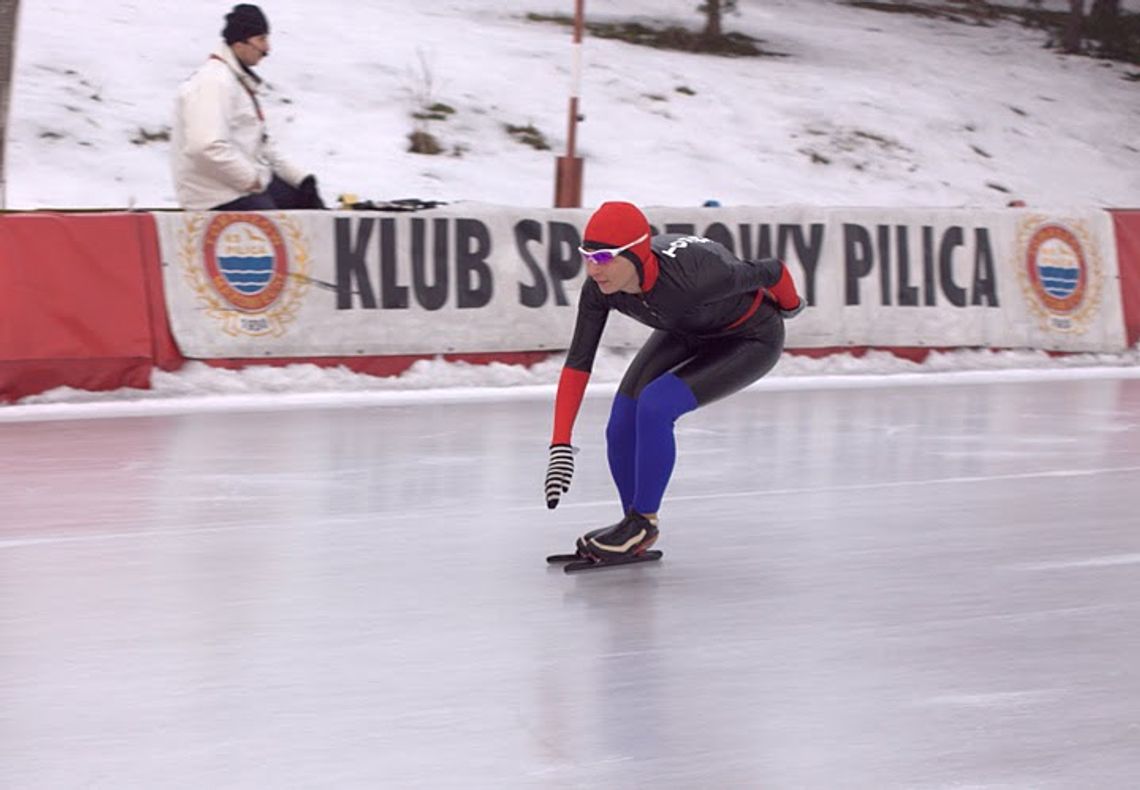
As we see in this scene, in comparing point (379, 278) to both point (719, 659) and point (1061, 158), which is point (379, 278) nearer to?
point (719, 659)

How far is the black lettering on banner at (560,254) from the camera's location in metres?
13.2

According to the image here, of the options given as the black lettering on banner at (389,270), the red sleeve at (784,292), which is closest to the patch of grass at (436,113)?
the black lettering on banner at (389,270)

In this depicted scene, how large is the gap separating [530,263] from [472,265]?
41 cm

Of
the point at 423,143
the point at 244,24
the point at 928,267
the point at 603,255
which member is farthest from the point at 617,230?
the point at 423,143

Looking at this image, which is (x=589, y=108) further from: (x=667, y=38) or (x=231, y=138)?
(x=231, y=138)

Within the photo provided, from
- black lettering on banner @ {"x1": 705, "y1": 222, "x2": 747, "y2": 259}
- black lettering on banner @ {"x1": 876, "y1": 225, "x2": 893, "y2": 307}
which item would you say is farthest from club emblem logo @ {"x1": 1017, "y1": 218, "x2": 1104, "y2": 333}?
black lettering on banner @ {"x1": 705, "y1": 222, "x2": 747, "y2": 259}

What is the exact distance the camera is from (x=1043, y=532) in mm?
8000

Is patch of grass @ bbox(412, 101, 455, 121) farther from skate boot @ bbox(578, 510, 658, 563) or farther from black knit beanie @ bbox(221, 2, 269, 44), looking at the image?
skate boot @ bbox(578, 510, 658, 563)

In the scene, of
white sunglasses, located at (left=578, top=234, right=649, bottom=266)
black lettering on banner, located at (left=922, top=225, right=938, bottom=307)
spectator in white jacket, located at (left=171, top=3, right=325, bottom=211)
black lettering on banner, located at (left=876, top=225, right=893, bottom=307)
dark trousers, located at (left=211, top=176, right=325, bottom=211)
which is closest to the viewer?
white sunglasses, located at (left=578, top=234, right=649, bottom=266)

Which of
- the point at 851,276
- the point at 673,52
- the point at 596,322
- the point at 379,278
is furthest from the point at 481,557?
the point at 673,52

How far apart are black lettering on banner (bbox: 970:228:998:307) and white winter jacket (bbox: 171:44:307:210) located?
5350 millimetres

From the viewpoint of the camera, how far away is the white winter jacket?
1134cm

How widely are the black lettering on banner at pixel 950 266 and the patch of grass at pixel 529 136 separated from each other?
8752mm

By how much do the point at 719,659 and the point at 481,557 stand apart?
1800mm
